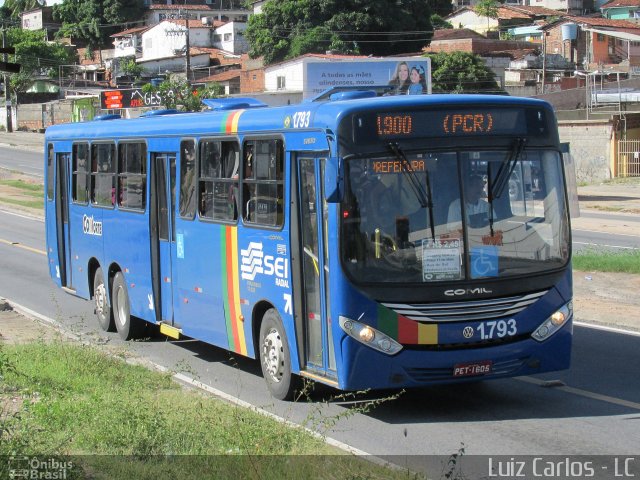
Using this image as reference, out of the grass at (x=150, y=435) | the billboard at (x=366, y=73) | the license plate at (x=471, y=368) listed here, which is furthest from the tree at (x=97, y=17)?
the license plate at (x=471, y=368)

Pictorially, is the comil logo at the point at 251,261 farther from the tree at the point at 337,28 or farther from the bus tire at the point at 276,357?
the tree at the point at 337,28

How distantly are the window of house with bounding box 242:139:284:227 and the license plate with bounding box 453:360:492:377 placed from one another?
2.30 metres

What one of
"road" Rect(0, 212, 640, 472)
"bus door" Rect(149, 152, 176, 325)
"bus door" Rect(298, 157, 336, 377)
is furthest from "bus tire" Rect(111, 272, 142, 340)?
"bus door" Rect(298, 157, 336, 377)

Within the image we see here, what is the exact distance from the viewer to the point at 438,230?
30.2 ft

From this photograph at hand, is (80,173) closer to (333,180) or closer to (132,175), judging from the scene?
(132,175)

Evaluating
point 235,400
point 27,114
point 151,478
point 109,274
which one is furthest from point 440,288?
point 27,114

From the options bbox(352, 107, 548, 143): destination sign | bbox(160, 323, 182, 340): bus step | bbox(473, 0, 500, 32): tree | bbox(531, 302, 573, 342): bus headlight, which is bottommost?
bbox(160, 323, 182, 340): bus step

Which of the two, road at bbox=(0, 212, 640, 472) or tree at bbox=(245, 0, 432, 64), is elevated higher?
tree at bbox=(245, 0, 432, 64)

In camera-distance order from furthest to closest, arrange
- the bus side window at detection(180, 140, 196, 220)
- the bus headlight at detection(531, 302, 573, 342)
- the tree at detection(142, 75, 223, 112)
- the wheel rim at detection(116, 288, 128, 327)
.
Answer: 1. the tree at detection(142, 75, 223, 112)
2. the wheel rim at detection(116, 288, 128, 327)
3. the bus side window at detection(180, 140, 196, 220)
4. the bus headlight at detection(531, 302, 573, 342)

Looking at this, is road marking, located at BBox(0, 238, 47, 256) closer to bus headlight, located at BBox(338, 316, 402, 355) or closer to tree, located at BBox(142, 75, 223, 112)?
tree, located at BBox(142, 75, 223, 112)

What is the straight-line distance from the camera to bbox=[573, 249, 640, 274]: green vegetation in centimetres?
1831

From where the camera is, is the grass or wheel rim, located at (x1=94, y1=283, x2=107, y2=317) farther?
wheel rim, located at (x1=94, y1=283, x2=107, y2=317)

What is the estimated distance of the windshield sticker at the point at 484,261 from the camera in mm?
9281

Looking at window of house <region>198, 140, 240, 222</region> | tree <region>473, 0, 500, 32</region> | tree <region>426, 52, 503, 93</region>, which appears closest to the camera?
window of house <region>198, 140, 240, 222</region>
